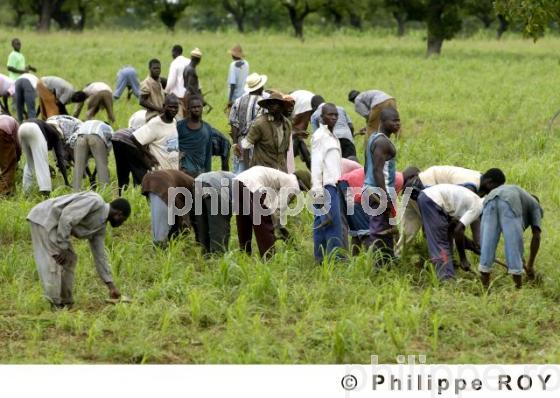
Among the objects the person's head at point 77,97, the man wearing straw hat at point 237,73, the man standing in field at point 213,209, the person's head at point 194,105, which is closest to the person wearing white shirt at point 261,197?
the man standing in field at point 213,209

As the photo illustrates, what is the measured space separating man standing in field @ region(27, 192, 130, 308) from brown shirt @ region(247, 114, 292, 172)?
2.36 m

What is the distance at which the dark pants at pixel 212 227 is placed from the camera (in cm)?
1049

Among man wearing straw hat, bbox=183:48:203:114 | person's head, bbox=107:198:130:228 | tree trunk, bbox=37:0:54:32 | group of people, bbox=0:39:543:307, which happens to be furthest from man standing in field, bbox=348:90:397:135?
tree trunk, bbox=37:0:54:32

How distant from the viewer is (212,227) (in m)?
10.6

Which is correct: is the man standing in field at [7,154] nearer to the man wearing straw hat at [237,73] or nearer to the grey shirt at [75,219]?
the grey shirt at [75,219]

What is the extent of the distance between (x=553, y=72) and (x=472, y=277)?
52.6 ft

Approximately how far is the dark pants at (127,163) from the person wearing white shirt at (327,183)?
98.9 inches

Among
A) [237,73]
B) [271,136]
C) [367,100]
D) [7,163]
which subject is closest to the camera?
[271,136]

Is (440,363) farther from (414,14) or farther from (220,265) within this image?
(414,14)

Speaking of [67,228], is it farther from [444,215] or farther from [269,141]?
[444,215]

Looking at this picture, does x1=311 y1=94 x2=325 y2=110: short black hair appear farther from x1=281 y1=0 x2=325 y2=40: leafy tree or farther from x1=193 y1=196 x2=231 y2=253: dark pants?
x1=281 y1=0 x2=325 y2=40: leafy tree

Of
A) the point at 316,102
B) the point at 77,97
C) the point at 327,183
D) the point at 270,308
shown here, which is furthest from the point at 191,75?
the point at 270,308

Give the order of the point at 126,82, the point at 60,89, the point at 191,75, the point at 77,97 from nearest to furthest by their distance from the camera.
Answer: the point at 77,97 < the point at 60,89 < the point at 191,75 < the point at 126,82

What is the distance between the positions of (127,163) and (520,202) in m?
4.67
